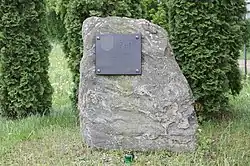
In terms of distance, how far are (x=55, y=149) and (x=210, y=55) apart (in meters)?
1.94

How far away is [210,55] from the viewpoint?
5145 millimetres

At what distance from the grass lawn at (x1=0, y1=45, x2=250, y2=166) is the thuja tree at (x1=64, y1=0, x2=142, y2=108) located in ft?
2.41

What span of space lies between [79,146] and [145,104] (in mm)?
753

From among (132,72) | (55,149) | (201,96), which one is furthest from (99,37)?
(201,96)

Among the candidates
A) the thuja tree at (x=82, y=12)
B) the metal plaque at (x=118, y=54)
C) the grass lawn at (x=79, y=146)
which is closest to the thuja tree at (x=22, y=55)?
the grass lawn at (x=79, y=146)

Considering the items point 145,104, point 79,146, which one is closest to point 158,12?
point 145,104

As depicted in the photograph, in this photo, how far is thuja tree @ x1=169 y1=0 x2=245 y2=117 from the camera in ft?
16.9

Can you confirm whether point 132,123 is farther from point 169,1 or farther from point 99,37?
point 169,1

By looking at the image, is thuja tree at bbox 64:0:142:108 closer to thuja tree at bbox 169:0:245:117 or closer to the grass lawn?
→ thuja tree at bbox 169:0:245:117

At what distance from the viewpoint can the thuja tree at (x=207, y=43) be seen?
515 cm

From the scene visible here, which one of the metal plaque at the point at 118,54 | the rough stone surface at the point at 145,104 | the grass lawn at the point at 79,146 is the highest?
the metal plaque at the point at 118,54

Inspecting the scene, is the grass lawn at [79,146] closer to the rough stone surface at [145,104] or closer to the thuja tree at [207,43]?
the rough stone surface at [145,104]

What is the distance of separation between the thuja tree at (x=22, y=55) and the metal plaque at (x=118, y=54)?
1.54 m

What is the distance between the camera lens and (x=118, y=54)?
444cm
